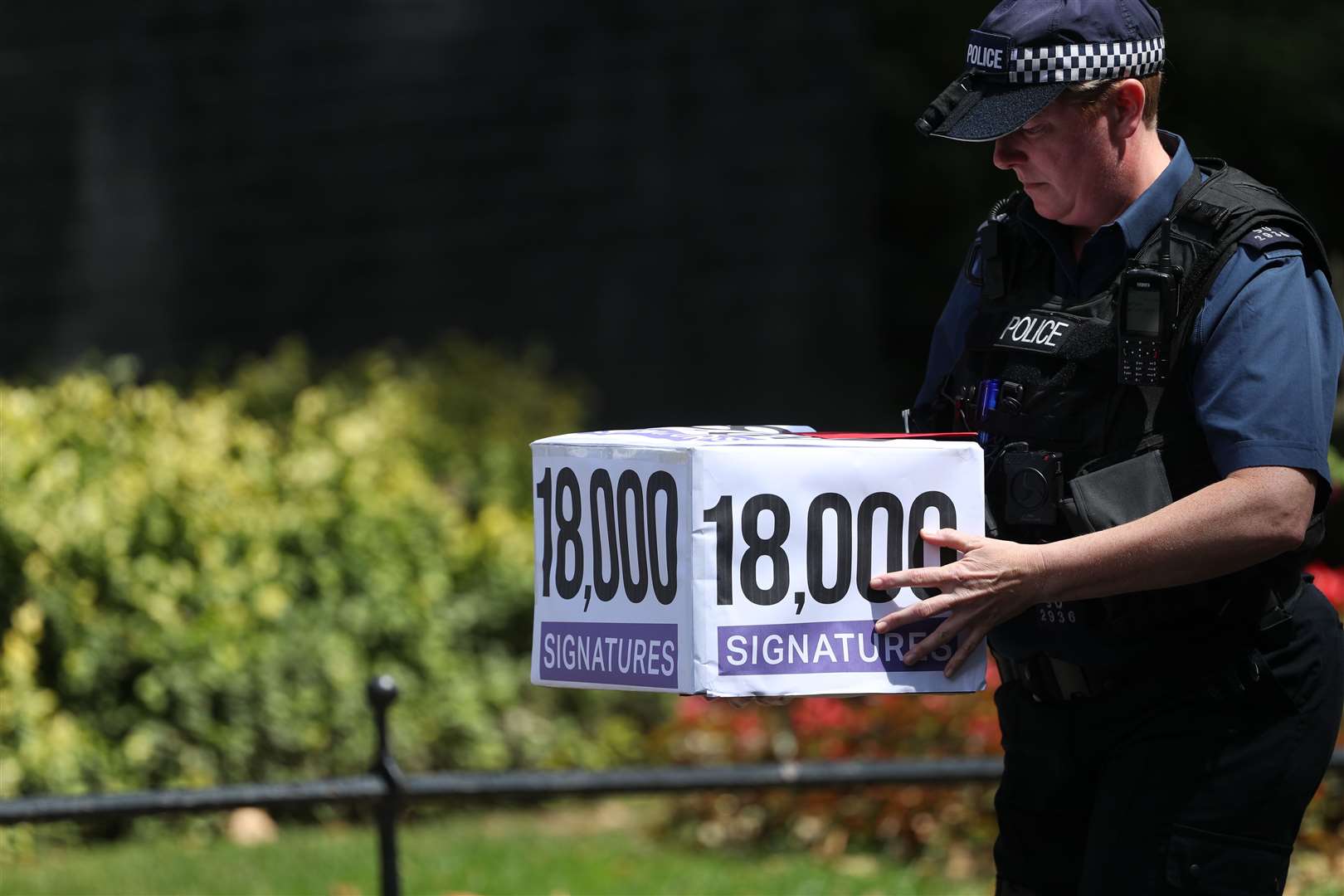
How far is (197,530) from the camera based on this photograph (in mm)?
6285

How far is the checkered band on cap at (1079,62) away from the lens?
2.63 meters

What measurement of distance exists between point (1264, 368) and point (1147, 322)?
172mm

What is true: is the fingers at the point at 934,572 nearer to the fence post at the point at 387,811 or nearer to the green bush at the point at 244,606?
the fence post at the point at 387,811

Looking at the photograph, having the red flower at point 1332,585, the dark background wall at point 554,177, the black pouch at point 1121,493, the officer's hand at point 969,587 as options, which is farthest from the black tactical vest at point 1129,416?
the dark background wall at point 554,177

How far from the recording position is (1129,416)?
8.68 feet

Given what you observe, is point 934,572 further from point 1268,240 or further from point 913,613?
point 1268,240

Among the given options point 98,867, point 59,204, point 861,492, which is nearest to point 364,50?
point 59,204

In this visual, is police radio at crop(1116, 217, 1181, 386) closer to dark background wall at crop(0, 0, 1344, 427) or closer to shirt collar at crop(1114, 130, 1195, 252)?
shirt collar at crop(1114, 130, 1195, 252)

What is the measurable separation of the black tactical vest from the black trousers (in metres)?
0.10

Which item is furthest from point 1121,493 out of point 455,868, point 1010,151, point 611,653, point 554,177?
point 554,177

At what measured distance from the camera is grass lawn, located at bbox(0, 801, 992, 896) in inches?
211

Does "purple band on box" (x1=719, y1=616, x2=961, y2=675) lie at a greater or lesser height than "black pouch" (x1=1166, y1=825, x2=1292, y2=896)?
greater

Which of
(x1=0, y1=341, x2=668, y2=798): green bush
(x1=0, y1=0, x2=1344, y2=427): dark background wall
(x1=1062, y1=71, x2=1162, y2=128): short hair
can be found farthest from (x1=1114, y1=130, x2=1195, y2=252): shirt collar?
(x1=0, y1=0, x2=1344, y2=427): dark background wall

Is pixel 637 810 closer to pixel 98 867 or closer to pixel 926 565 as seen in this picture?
pixel 98 867
